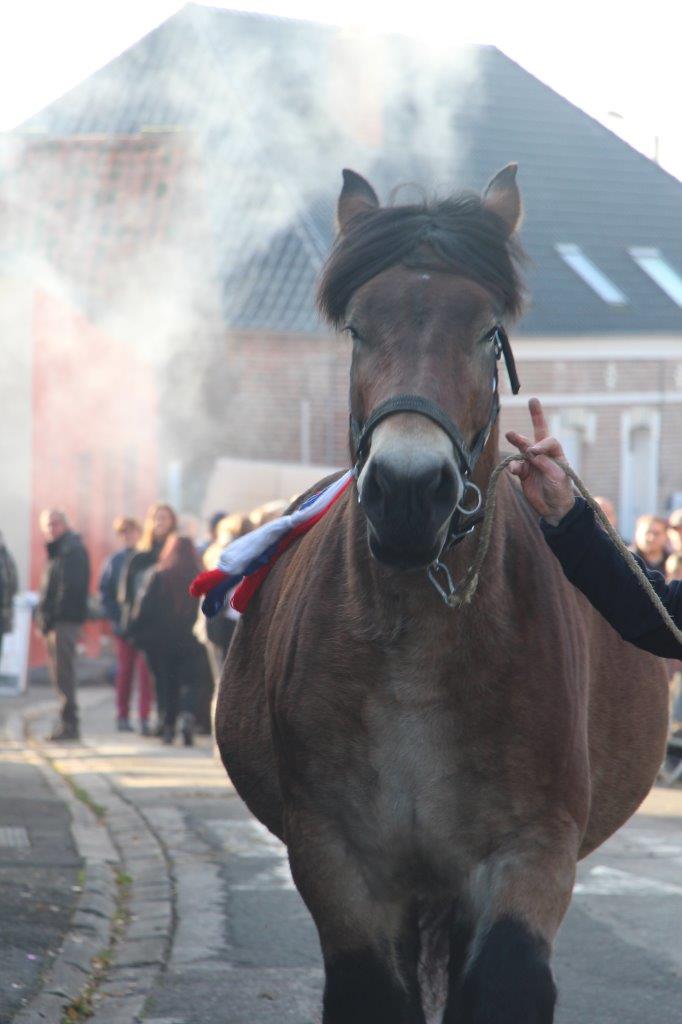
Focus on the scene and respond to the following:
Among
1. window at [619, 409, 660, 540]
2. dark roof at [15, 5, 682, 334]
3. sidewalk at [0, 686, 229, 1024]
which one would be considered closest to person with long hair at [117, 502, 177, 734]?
sidewalk at [0, 686, 229, 1024]

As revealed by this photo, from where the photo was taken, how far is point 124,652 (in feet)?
53.2

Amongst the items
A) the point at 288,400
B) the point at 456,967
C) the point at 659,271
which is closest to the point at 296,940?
the point at 456,967

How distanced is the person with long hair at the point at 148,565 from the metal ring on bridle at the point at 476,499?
36.9ft

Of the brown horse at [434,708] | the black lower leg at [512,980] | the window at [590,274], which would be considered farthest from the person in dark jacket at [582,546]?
the window at [590,274]

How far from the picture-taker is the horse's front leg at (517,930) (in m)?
4.03

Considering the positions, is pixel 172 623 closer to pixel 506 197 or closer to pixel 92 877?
pixel 92 877

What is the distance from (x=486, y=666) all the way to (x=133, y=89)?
40.5 m

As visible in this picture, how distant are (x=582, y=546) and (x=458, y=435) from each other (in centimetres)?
48

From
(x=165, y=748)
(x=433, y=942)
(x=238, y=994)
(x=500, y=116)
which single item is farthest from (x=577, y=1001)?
→ (x=500, y=116)

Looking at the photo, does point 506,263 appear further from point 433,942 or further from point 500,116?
point 500,116

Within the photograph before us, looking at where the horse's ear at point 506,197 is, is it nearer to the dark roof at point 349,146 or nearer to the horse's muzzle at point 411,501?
the horse's muzzle at point 411,501

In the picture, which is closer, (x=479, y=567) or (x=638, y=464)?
(x=479, y=567)

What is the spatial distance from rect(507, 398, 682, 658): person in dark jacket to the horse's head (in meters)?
0.14

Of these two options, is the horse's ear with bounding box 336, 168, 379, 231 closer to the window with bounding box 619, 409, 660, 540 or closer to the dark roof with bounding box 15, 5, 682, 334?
the dark roof with bounding box 15, 5, 682, 334
